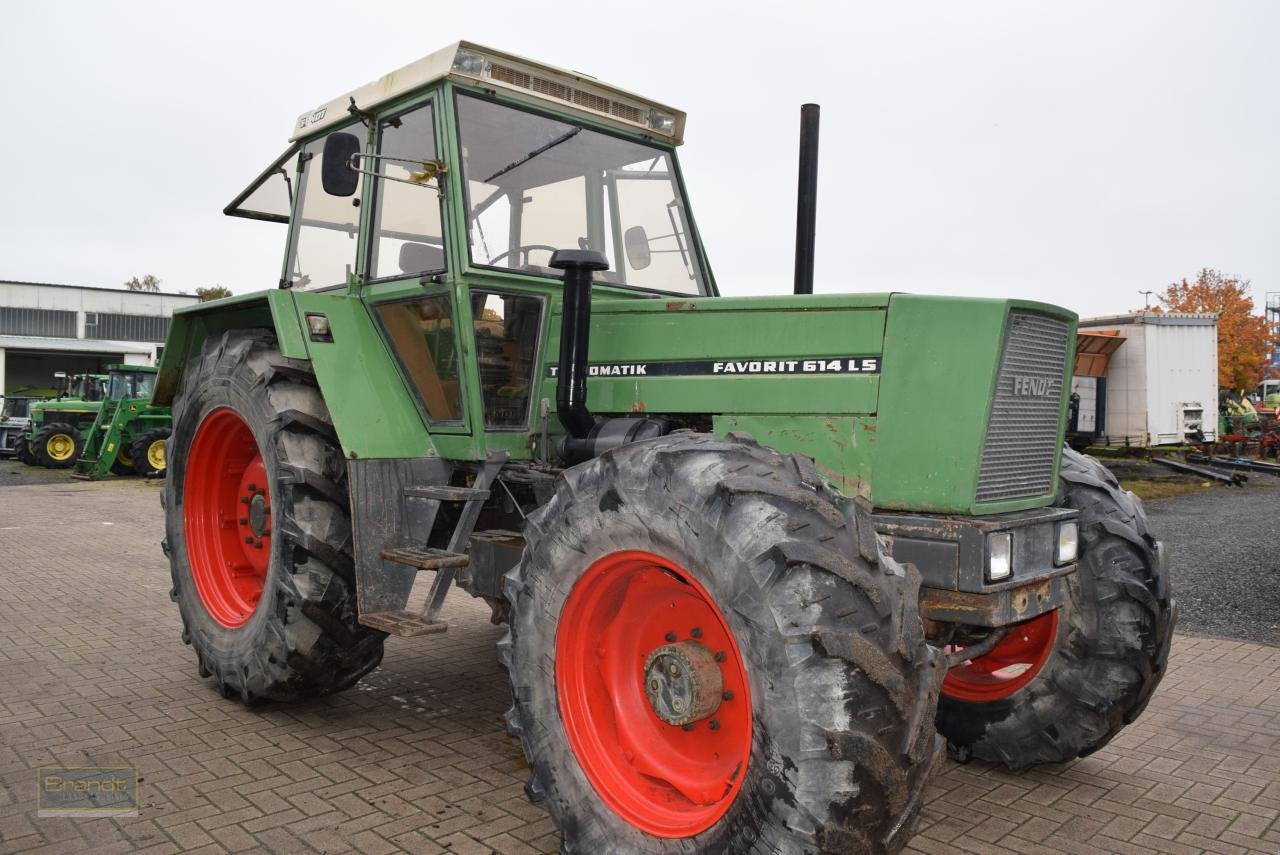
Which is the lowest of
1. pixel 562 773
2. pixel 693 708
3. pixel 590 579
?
pixel 562 773

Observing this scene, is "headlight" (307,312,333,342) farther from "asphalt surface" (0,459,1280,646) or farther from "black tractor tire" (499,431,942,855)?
"asphalt surface" (0,459,1280,646)

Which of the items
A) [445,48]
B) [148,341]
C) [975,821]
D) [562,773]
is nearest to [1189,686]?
[975,821]

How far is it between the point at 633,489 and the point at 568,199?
6.74ft

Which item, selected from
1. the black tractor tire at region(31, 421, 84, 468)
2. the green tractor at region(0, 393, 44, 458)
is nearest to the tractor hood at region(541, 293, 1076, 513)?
the black tractor tire at region(31, 421, 84, 468)

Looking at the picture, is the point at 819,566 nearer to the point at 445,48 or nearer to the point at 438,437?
the point at 438,437

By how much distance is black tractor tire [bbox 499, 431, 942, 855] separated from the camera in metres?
2.43

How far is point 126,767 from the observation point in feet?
12.8

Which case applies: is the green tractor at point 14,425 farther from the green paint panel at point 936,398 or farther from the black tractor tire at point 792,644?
the green paint panel at point 936,398

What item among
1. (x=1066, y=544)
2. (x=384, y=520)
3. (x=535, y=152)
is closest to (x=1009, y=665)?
(x=1066, y=544)

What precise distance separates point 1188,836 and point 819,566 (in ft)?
6.73

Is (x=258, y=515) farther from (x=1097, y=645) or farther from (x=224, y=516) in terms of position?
(x=1097, y=645)

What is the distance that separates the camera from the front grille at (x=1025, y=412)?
3297mm

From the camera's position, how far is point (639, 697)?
321cm

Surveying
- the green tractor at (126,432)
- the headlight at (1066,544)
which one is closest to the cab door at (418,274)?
the headlight at (1066,544)
